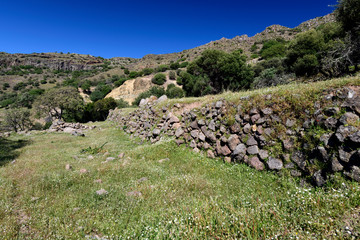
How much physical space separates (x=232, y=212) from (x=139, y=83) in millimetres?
50883

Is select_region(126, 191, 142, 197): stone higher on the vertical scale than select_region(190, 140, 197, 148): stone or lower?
lower

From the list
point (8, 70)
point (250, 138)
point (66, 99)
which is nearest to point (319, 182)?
point (250, 138)

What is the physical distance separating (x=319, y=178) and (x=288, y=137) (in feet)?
5.20

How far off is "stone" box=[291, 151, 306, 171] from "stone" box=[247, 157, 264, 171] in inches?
40.6

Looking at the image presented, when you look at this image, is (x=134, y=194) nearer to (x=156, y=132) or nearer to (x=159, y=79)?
(x=156, y=132)

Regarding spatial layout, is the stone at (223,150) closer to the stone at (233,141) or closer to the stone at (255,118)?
the stone at (233,141)

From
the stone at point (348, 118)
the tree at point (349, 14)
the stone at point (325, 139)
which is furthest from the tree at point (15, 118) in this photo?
the tree at point (349, 14)

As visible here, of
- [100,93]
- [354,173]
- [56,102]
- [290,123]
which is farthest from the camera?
[100,93]

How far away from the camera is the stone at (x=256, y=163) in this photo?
18.5ft

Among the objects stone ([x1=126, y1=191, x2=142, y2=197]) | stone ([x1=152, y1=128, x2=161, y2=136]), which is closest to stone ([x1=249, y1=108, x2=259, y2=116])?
stone ([x1=126, y1=191, x2=142, y2=197])

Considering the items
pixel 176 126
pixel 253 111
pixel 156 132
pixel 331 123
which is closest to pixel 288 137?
pixel 331 123

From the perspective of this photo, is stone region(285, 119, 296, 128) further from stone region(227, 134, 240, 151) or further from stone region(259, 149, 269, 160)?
stone region(227, 134, 240, 151)

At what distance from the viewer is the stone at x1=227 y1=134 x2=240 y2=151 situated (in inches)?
267

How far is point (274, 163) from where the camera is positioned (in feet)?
17.4
